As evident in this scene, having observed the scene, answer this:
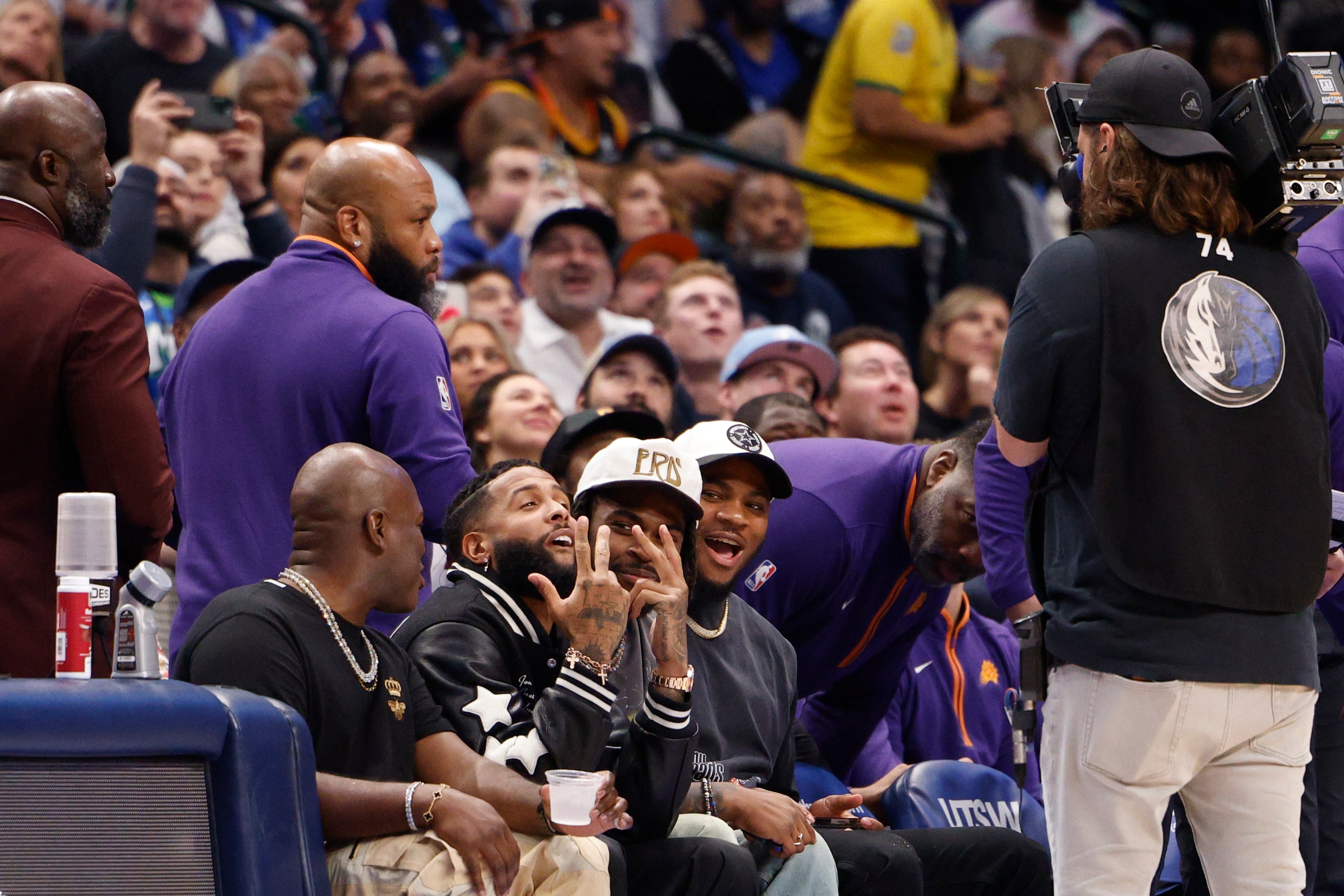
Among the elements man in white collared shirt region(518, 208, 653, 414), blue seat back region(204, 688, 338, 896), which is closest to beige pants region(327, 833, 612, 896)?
blue seat back region(204, 688, 338, 896)

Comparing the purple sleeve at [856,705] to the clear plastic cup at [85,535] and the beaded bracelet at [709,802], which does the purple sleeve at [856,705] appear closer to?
the beaded bracelet at [709,802]

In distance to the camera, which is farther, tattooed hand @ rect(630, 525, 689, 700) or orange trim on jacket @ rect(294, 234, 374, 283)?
orange trim on jacket @ rect(294, 234, 374, 283)

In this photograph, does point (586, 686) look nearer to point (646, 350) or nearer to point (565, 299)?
point (646, 350)

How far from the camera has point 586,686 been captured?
347cm

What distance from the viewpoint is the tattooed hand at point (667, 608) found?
3602 millimetres

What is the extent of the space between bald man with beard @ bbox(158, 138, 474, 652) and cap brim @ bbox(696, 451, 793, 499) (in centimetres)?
71

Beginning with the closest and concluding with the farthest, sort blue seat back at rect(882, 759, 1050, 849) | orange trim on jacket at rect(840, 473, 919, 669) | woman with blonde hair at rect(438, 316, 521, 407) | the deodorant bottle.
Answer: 1. the deodorant bottle
2. blue seat back at rect(882, 759, 1050, 849)
3. orange trim on jacket at rect(840, 473, 919, 669)
4. woman with blonde hair at rect(438, 316, 521, 407)

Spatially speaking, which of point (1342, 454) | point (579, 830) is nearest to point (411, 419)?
point (579, 830)

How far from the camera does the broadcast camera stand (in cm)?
313

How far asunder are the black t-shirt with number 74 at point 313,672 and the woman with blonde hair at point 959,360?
4540 mm

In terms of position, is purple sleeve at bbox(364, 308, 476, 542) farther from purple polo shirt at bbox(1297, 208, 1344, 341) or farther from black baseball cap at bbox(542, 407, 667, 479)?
purple polo shirt at bbox(1297, 208, 1344, 341)

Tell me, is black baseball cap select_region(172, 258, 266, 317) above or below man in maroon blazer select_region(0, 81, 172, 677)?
below

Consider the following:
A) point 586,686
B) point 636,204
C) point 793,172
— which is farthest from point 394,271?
point 793,172

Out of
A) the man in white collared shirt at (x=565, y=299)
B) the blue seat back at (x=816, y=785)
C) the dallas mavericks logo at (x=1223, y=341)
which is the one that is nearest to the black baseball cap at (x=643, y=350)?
the man in white collared shirt at (x=565, y=299)
